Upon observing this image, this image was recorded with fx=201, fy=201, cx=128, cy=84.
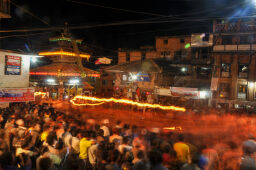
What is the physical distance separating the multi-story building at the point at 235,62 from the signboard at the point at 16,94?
805 inches

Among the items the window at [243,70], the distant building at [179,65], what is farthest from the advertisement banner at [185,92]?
the window at [243,70]

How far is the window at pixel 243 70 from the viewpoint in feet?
86.7

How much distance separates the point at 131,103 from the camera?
73.5ft

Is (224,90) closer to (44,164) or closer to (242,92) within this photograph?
(242,92)

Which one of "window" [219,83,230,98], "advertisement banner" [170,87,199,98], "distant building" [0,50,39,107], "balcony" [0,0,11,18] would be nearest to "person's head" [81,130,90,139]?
"distant building" [0,50,39,107]

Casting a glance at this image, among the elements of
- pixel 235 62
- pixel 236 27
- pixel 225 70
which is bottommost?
pixel 225 70

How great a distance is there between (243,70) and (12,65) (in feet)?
87.5

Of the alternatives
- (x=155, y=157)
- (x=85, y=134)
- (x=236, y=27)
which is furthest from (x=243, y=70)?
(x=155, y=157)

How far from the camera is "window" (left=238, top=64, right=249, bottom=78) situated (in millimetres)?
26422

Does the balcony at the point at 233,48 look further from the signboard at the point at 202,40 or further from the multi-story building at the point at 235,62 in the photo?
the signboard at the point at 202,40

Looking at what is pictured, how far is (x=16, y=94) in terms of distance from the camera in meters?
13.7

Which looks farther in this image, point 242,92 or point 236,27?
point 242,92

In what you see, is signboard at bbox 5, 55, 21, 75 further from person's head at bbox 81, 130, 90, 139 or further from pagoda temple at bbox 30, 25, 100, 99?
person's head at bbox 81, 130, 90, 139

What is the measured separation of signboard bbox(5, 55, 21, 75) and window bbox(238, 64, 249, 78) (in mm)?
25818
